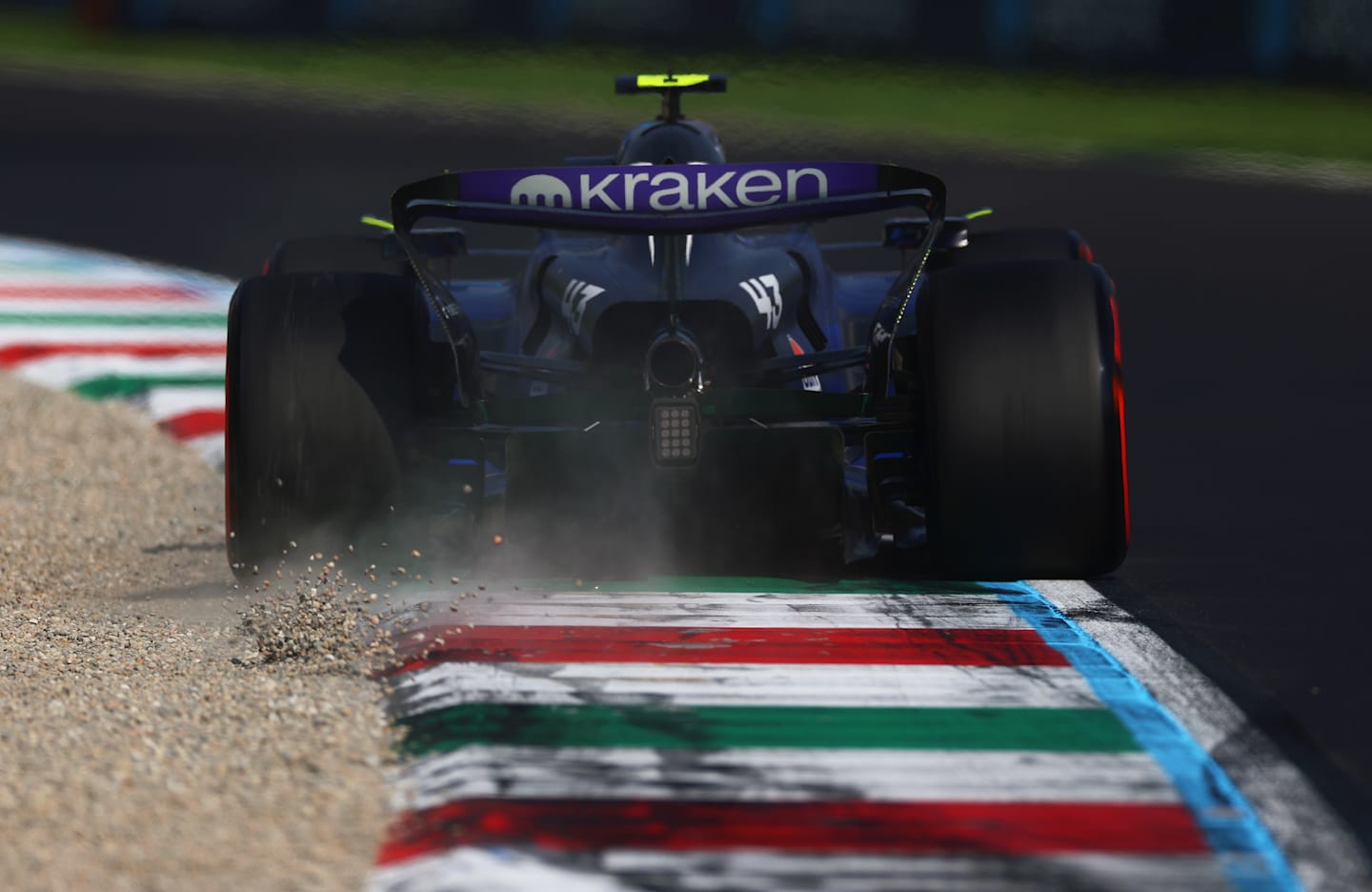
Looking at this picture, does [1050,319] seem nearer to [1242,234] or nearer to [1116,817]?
[1116,817]

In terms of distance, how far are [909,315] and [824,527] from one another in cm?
107

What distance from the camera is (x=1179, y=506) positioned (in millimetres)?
6910

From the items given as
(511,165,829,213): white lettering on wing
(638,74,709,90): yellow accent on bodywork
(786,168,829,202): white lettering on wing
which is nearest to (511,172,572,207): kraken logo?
(511,165,829,213): white lettering on wing

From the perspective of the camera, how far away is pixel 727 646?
482cm

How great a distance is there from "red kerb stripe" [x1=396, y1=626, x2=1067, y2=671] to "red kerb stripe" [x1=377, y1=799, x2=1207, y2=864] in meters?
1.04

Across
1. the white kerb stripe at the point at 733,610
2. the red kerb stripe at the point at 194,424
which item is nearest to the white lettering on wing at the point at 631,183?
the white kerb stripe at the point at 733,610

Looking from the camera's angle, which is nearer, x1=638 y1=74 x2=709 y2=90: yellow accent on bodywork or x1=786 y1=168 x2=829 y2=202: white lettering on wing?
x1=786 y1=168 x2=829 y2=202: white lettering on wing

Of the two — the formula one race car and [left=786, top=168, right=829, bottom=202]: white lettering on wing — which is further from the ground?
[left=786, top=168, right=829, bottom=202]: white lettering on wing

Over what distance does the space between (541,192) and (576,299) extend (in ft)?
2.54

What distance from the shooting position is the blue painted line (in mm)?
3340

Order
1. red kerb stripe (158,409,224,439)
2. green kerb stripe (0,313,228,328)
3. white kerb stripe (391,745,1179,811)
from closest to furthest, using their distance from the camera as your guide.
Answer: white kerb stripe (391,745,1179,811) → red kerb stripe (158,409,224,439) → green kerb stripe (0,313,228,328)

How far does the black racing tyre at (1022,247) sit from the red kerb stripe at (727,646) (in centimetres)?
196

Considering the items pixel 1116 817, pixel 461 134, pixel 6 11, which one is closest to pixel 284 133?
pixel 461 134

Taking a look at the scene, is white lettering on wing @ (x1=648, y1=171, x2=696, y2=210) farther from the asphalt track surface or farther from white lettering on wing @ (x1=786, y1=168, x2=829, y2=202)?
the asphalt track surface
